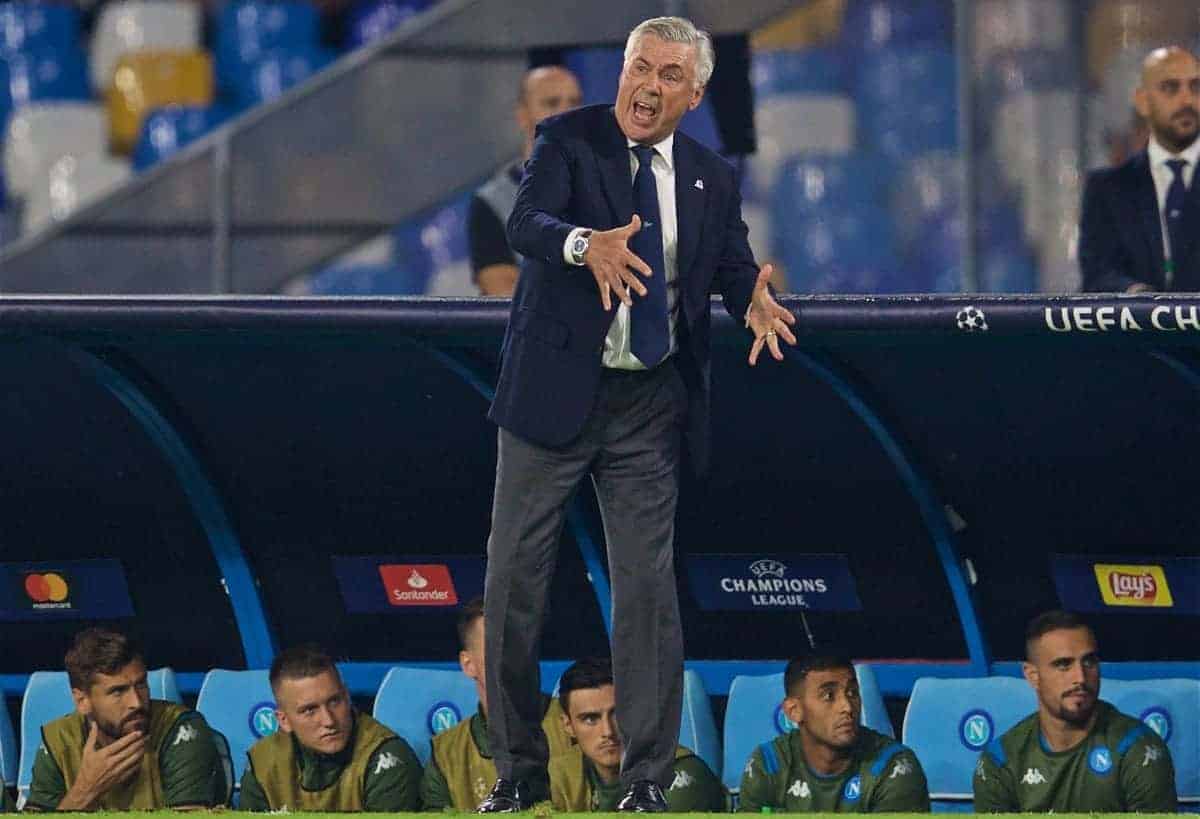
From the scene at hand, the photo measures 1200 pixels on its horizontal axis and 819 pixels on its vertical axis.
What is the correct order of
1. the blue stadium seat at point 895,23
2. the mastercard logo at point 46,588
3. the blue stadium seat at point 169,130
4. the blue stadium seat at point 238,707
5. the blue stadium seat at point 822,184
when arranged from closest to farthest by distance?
the blue stadium seat at point 238,707, the mastercard logo at point 46,588, the blue stadium seat at point 895,23, the blue stadium seat at point 822,184, the blue stadium seat at point 169,130

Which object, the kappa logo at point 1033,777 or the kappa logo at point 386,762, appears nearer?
the kappa logo at point 1033,777

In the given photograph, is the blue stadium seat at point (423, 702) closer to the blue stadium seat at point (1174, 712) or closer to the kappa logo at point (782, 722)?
the kappa logo at point (782, 722)

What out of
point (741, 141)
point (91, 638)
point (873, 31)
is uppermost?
point (873, 31)

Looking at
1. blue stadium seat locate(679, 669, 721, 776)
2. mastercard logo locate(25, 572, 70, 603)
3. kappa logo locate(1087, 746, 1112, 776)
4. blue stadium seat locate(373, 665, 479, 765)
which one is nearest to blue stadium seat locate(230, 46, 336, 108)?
mastercard logo locate(25, 572, 70, 603)

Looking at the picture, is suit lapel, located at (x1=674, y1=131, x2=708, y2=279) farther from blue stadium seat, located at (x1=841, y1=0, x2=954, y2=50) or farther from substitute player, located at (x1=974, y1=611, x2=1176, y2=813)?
blue stadium seat, located at (x1=841, y1=0, x2=954, y2=50)

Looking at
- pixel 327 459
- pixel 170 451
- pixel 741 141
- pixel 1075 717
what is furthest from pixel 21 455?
pixel 1075 717

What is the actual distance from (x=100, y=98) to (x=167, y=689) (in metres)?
7.69

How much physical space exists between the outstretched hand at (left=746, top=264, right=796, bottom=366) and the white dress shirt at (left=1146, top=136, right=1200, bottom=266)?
1.98m

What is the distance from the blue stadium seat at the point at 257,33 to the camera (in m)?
13.4

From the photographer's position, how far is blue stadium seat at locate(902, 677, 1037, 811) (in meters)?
6.44

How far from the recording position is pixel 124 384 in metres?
6.53

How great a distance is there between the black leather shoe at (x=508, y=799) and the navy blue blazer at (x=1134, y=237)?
8.44ft

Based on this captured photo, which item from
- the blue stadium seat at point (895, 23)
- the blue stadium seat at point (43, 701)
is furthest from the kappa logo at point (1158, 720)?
the blue stadium seat at point (895, 23)

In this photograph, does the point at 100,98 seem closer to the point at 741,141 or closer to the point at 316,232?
the point at 316,232
